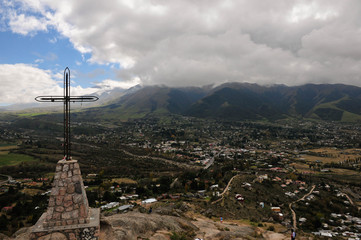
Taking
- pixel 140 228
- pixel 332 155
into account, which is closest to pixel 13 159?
pixel 140 228

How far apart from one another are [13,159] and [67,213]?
9328cm

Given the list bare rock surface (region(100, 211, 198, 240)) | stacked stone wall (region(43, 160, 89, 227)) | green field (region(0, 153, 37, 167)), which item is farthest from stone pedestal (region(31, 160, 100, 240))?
green field (region(0, 153, 37, 167))

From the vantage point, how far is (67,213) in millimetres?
10617

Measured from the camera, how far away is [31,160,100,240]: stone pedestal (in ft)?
33.7

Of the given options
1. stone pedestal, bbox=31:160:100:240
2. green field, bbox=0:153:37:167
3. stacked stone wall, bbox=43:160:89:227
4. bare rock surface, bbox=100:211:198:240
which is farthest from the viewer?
green field, bbox=0:153:37:167

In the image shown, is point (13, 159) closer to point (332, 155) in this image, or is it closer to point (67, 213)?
point (67, 213)

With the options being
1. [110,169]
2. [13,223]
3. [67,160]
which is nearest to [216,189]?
[13,223]

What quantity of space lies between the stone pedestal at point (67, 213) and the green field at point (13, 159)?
3338 inches

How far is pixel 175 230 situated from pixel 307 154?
119 meters

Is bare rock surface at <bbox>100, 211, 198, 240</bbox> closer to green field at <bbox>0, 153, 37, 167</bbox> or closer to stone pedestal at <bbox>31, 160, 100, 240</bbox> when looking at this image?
stone pedestal at <bbox>31, 160, 100, 240</bbox>

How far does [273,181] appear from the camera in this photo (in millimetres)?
56500

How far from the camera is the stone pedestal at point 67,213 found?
10.3 m

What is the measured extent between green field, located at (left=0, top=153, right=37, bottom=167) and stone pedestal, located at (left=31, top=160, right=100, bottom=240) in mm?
84775

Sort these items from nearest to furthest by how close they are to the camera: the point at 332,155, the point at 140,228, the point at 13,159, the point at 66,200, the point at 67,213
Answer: the point at 67,213 → the point at 66,200 → the point at 140,228 → the point at 13,159 → the point at 332,155
